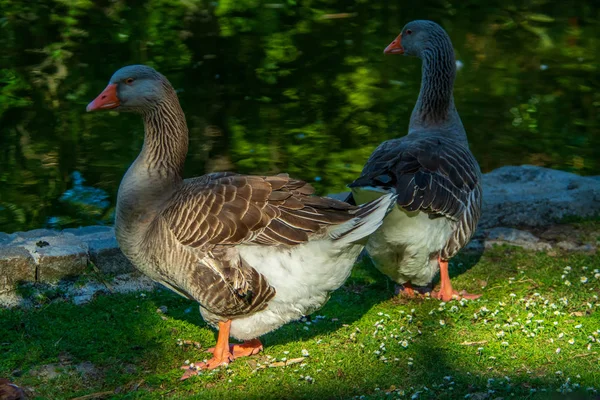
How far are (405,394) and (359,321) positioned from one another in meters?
1.29

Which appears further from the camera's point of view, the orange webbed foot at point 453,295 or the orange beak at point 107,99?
the orange webbed foot at point 453,295

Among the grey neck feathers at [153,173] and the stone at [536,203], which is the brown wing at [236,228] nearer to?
the grey neck feathers at [153,173]

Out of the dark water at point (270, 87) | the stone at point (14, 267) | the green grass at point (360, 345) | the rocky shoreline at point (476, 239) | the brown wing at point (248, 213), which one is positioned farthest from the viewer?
the dark water at point (270, 87)

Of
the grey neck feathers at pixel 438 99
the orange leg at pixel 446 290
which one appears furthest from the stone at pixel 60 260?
the grey neck feathers at pixel 438 99

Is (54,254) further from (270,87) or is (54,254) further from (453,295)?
(270,87)

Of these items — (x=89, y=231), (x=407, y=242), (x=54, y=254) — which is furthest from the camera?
(x=89, y=231)

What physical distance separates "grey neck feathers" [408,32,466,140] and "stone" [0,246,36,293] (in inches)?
131

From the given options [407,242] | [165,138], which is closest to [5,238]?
[165,138]

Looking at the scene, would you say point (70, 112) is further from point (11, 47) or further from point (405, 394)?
point (405, 394)

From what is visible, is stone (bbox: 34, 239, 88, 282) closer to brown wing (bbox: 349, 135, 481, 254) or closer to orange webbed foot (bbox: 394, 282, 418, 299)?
brown wing (bbox: 349, 135, 481, 254)

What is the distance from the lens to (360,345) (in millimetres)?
5551

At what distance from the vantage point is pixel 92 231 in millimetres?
7152

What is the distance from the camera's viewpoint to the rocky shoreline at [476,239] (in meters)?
6.22

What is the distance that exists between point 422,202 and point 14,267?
10.1 ft
